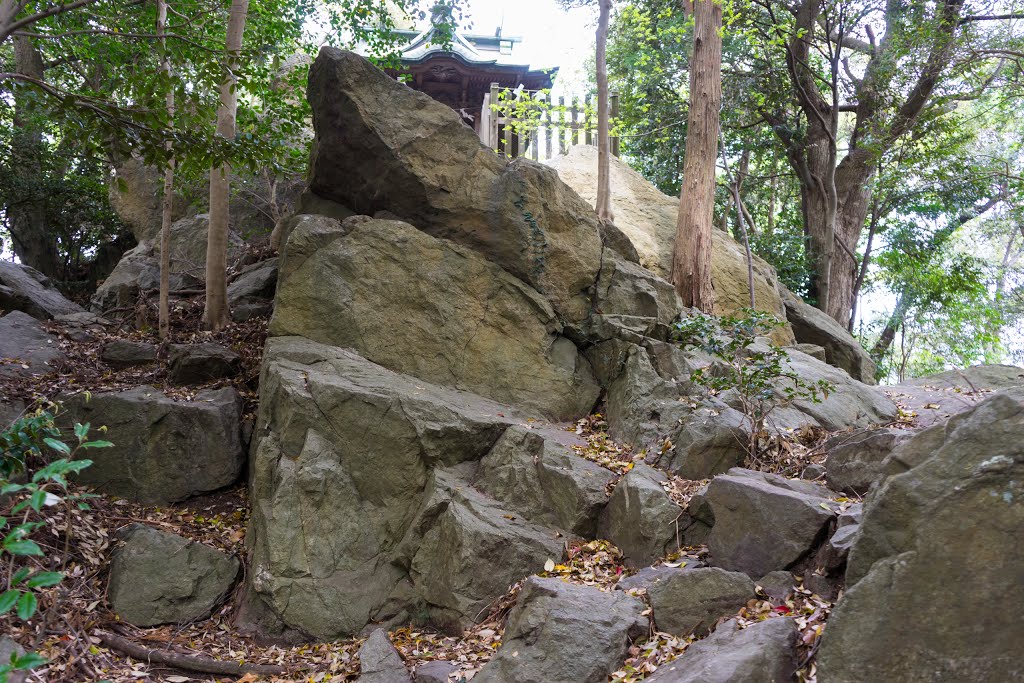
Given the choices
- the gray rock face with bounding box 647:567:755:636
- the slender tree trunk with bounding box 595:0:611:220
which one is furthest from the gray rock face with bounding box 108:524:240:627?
the slender tree trunk with bounding box 595:0:611:220

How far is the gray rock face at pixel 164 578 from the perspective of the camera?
6070 mm

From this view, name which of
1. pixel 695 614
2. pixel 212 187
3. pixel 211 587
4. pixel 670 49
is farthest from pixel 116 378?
pixel 670 49

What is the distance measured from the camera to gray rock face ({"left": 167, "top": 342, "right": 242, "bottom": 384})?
8.14 meters

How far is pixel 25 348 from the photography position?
8836 mm

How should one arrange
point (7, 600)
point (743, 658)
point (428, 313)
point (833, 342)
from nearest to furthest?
point (7, 600) → point (743, 658) → point (428, 313) → point (833, 342)

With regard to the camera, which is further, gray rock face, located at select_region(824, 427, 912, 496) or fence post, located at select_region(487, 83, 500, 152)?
fence post, located at select_region(487, 83, 500, 152)

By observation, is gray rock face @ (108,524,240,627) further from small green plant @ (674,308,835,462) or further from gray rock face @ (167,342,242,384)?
small green plant @ (674,308,835,462)

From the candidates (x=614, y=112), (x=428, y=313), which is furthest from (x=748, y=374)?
(x=614, y=112)

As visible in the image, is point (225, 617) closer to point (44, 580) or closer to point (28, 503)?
point (28, 503)

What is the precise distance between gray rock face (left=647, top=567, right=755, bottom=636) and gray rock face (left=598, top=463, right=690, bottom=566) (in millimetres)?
877

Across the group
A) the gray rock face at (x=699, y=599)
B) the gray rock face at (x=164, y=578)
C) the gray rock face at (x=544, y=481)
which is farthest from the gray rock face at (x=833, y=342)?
the gray rock face at (x=164, y=578)

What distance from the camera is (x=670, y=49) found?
47.4 feet

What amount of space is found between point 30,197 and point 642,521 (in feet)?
40.6

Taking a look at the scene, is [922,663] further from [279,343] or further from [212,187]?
[212,187]
